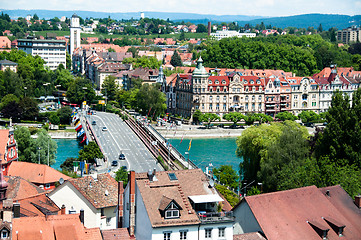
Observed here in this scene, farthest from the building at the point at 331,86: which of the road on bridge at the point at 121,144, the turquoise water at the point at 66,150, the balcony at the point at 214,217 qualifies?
the balcony at the point at 214,217

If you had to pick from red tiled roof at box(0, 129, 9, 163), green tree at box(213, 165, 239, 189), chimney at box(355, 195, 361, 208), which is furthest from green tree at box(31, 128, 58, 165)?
chimney at box(355, 195, 361, 208)

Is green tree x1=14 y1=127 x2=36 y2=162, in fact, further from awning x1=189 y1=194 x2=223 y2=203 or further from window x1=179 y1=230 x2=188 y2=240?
window x1=179 y1=230 x2=188 y2=240

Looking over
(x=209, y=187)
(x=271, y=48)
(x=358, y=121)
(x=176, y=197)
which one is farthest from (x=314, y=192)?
(x=271, y=48)

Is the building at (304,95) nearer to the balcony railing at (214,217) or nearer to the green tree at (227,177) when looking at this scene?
the green tree at (227,177)

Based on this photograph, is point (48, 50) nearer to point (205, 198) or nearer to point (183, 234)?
point (205, 198)

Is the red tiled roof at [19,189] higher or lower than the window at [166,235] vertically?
lower
